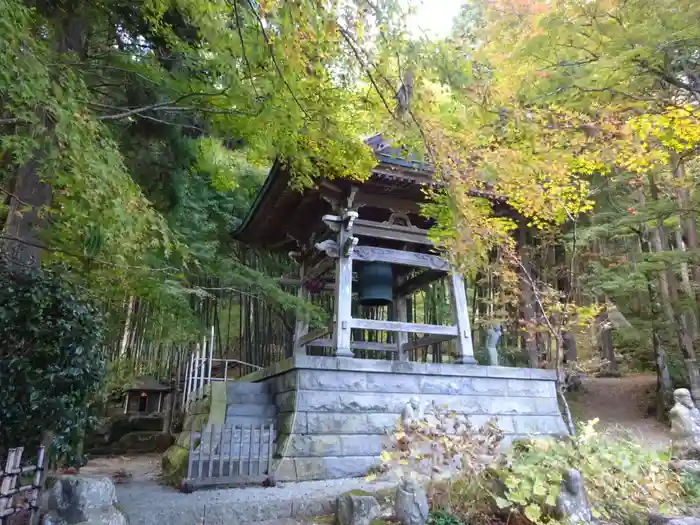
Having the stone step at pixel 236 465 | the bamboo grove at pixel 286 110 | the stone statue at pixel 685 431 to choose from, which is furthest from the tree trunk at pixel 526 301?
the stone step at pixel 236 465

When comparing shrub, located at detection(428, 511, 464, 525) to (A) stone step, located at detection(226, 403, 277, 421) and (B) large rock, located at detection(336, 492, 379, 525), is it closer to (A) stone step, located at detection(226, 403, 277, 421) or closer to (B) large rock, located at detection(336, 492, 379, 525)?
(B) large rock, located at detection(336, 492, 379, 525)

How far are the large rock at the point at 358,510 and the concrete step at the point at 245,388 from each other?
9.67 ft

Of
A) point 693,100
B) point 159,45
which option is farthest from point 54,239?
point 693,100

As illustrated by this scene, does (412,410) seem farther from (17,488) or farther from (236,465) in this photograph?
(17,488)

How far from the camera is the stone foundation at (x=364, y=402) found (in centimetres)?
542

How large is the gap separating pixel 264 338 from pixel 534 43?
970cm

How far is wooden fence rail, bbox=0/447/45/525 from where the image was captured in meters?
2.94

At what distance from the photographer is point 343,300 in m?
6.30

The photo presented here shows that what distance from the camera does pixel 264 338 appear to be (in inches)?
485

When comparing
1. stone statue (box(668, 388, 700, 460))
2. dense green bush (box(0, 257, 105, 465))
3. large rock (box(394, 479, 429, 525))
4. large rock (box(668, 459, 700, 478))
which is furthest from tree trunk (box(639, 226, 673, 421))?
dense green bush (box(0, 257, 105, 465))

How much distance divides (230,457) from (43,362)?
200 cm

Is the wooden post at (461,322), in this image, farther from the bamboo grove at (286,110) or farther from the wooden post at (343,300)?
the wooden post at (343,300)

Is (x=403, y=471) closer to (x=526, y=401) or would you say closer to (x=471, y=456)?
(x=471, y=456)

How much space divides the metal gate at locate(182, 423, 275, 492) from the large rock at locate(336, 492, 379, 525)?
1.48 meters
